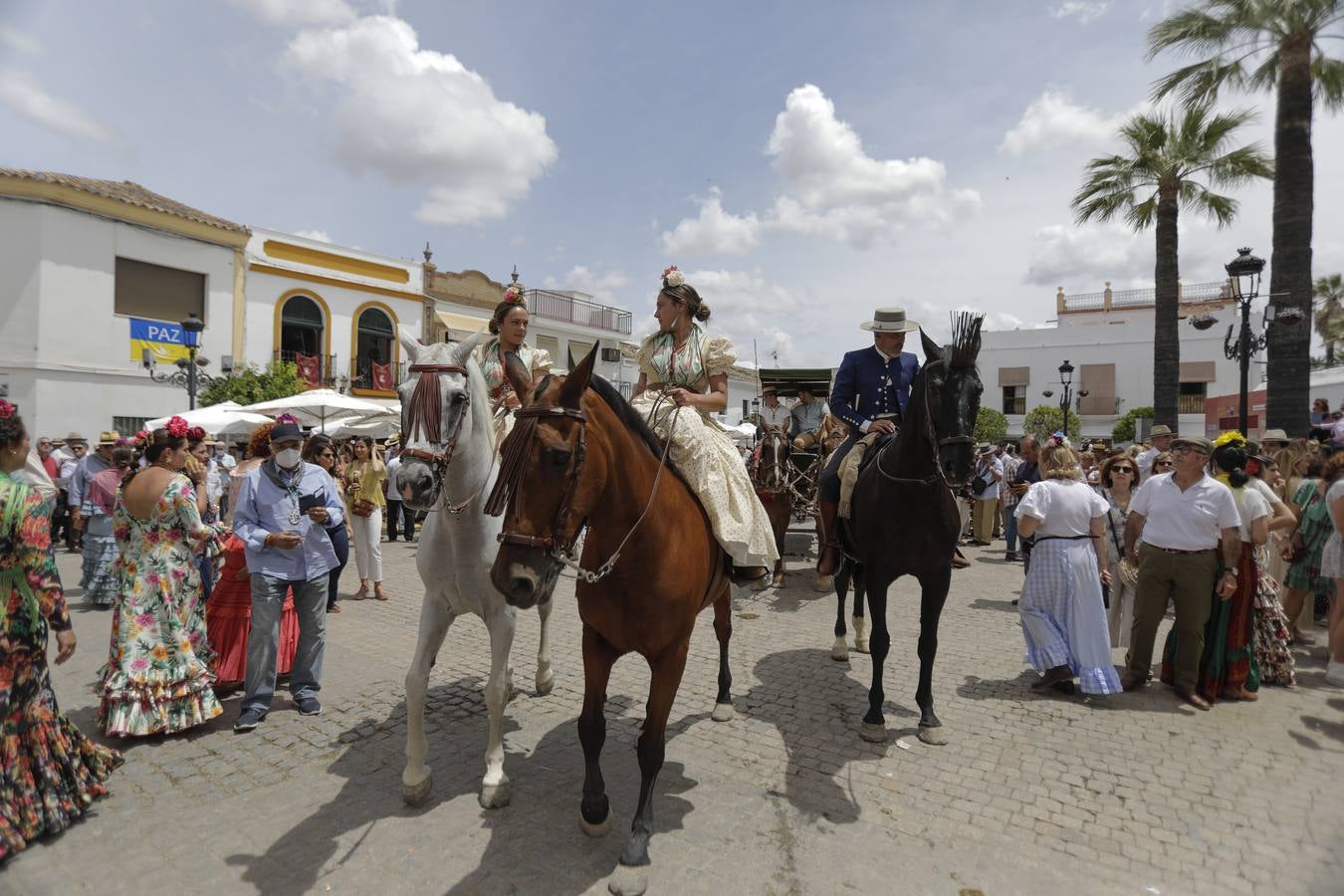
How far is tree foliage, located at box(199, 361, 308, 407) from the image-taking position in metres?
18.7

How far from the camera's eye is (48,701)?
3.32 metres

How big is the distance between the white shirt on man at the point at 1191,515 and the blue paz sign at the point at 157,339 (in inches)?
905

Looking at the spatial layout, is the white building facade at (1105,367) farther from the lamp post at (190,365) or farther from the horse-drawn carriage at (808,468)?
the lamp post at (190,365)

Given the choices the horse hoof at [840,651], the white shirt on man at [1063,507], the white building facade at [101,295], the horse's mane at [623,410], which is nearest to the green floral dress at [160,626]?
the horse's mane at [623,410]

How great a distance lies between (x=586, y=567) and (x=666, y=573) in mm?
370

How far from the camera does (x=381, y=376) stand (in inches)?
960

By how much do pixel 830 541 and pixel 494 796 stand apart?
3.53 metres

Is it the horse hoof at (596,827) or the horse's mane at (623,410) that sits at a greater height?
the horse's mane at (623,410)

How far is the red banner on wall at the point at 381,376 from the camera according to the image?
954 inches

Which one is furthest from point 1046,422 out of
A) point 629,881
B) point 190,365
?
point 629,881

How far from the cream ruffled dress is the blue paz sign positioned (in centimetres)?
2069

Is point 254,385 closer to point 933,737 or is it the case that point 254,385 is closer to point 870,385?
point 870,385

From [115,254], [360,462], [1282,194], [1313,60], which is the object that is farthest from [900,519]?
[115,254]

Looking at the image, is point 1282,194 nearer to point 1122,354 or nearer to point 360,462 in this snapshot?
point 360,462
